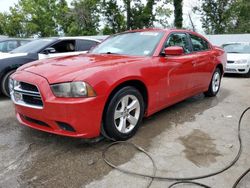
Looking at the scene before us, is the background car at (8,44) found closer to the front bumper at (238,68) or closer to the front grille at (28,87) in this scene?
the front grille at (28,87)

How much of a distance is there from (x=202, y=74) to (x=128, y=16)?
24.3m

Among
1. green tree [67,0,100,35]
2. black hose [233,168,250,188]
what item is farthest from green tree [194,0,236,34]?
black hose [233,168,250,188]

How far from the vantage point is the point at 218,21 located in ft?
98.6

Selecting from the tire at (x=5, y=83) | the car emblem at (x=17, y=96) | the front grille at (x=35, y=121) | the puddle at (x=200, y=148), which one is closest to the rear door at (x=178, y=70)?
the puddle at (x=200, y=148)

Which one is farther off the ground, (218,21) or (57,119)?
(218,21)

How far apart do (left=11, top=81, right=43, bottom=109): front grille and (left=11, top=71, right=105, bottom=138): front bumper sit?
5 centimetres

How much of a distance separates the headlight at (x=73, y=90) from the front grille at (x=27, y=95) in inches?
10.1

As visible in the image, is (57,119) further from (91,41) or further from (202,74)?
(91,41)

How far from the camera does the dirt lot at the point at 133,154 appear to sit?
2.79 metres

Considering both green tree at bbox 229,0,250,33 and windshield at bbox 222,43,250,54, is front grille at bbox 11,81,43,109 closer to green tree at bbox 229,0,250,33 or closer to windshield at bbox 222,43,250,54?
windshield at bbox 222,43,250,54

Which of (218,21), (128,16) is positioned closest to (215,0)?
(218,21)

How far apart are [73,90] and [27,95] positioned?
69cm

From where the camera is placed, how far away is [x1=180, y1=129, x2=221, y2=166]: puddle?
3.20 m

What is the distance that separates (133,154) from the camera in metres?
3.34
